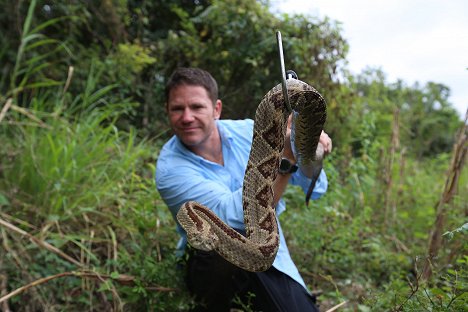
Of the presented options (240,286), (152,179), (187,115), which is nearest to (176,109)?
(187,115)

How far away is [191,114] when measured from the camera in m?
3.95

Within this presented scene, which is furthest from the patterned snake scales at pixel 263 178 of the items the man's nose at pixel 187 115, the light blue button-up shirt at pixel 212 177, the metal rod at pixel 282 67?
the man's nose at pixel 187 115

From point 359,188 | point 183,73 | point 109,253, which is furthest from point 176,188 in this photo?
point 359,188

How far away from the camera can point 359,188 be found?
5832 millimetres

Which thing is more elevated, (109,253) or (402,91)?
(402,91)

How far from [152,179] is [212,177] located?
5.61 ft

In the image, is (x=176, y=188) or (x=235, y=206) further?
(x=176, y=188)

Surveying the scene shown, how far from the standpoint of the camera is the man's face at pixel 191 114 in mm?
3969

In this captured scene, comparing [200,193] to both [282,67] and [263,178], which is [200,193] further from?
[282,67]

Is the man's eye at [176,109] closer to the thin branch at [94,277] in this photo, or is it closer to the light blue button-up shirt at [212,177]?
the light blue button-up shirt at [212,177]

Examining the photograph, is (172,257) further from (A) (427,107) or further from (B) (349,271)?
(A) (427,107)

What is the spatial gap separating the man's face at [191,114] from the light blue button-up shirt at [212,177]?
0.38 feet

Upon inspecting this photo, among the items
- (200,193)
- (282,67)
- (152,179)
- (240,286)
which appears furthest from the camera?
(152,179)

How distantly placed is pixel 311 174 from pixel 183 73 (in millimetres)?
1464
